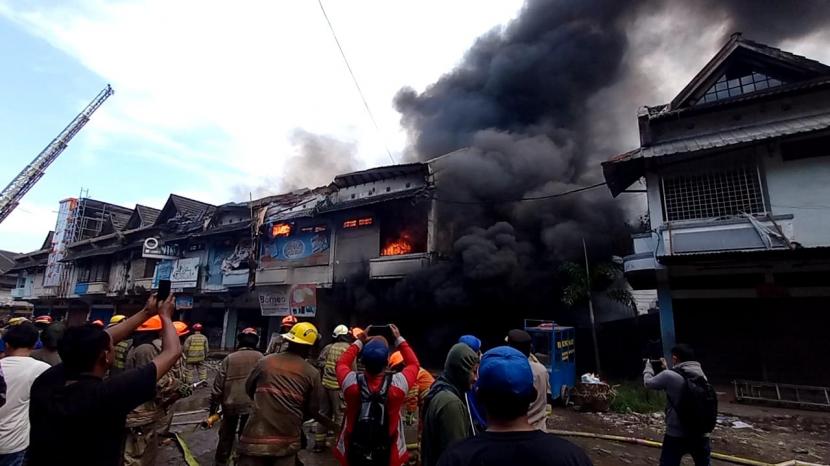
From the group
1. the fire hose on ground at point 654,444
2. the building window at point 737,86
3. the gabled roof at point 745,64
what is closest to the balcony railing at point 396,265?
the fire hose on ground at point 654,444

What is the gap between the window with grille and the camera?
36.1 ft

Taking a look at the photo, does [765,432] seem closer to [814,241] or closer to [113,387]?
[814,241]

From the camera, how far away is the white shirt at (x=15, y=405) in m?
3.07

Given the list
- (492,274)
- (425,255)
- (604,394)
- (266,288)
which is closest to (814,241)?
(604,394)

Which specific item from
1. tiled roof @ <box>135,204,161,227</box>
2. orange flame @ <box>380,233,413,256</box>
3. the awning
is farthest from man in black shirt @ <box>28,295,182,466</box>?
tiled roof @ <box>135,204,161,227</box>

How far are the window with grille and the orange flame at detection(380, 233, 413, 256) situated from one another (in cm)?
937

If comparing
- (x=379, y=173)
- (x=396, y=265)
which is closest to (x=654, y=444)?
(x=396, y=265)

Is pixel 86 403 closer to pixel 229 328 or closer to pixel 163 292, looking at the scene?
pixel 163 292

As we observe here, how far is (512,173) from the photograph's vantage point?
17734 mm

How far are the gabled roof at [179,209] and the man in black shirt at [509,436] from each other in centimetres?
2789

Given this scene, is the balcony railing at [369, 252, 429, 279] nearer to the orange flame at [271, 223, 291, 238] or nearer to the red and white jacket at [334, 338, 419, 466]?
the orange flame at [271, 223, 291, 238]

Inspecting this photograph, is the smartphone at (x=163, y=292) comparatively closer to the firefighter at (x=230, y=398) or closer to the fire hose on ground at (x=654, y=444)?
the firefighter at (x=230, y=398)

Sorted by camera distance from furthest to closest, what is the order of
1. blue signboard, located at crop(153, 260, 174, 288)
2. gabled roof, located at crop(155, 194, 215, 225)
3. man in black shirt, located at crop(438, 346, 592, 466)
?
1. gabled roof, located at crop(155, 194, 215, 225)
2. blue signboard, located at crop(153, 260, 174, 288)
3. man in black shirt, located at crop(438, 346, 592, 466)

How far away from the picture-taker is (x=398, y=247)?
17.2 metres
